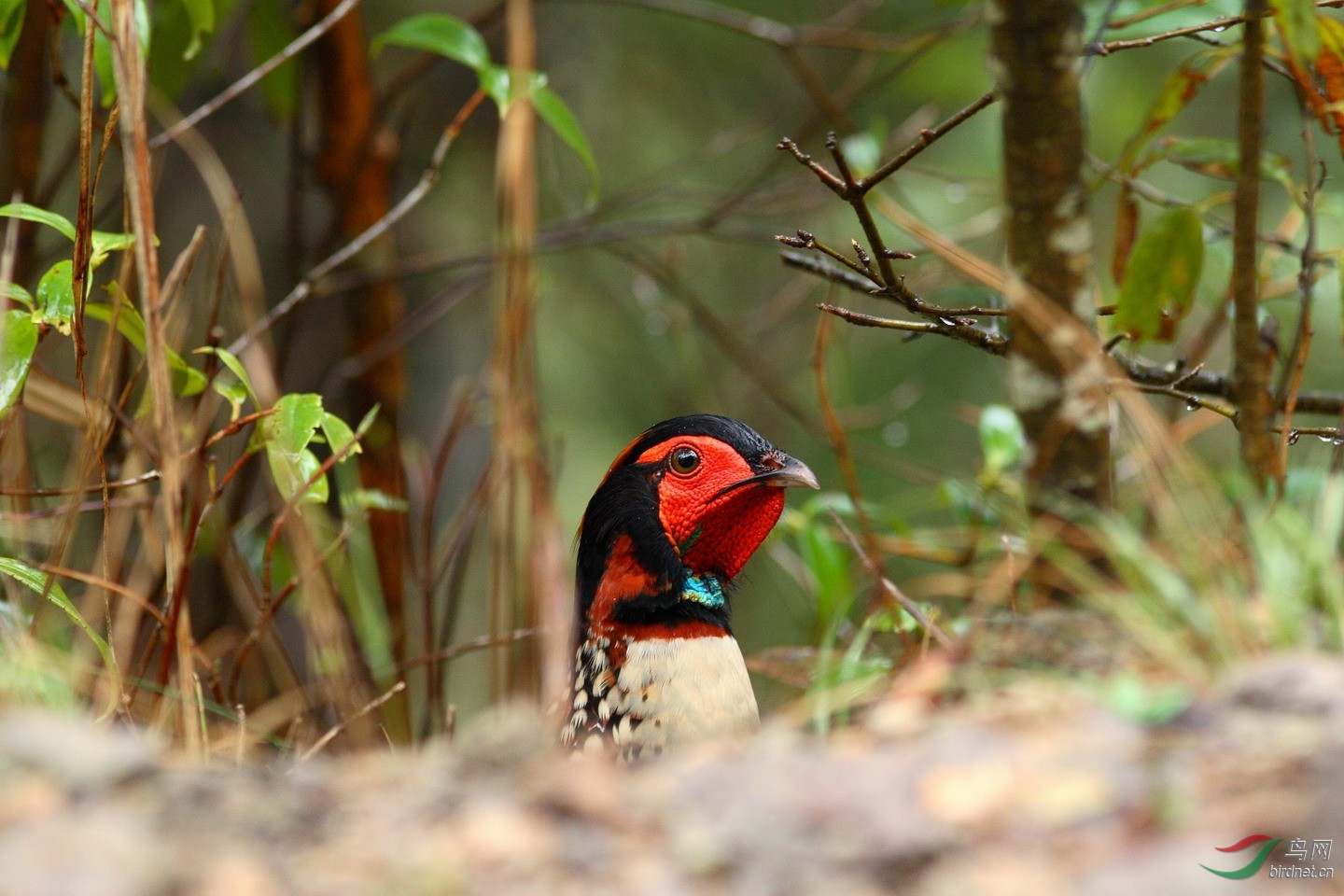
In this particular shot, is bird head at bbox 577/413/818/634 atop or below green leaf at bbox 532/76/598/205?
below

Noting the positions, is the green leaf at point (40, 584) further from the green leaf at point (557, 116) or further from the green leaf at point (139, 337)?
the green leaf at point (557, 116)

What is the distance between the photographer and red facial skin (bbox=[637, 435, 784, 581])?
237 centimetres

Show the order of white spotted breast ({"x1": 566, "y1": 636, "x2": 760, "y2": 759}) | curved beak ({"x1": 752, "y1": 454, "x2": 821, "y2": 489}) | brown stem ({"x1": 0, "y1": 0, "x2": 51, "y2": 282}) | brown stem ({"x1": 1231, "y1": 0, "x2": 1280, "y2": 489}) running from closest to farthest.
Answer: brown stem ({"x1": 1231, "y1": 0, "x2": 1280, "y2": 489})
white spotted breast ({"x1": 566, "y1": 636, "x2": 760, "y2": 759})
curved beak ({"x1": 752, "y1": 454, "x2": 821, "y2": 489})
brown stem ({"x1": 0, "y1": 0, "x2": 51, "y2": 282})

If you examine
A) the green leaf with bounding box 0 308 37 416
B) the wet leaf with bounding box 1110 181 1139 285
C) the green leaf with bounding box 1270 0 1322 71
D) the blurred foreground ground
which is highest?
the green leaf with bounding box 1270 0 1322 71

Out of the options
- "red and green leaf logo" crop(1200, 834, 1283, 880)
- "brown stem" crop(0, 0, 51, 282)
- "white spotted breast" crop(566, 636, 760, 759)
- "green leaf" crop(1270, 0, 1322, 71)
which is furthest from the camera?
"brown stem" crop(0, 0, 51, 282)

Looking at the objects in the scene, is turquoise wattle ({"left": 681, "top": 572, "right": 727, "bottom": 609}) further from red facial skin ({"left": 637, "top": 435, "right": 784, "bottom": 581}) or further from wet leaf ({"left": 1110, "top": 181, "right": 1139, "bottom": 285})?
wet leaf ({"left": 1110, "top": 181, "right": 1139, "bottom": 285})

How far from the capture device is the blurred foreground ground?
1032mm

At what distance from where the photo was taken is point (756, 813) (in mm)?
1107

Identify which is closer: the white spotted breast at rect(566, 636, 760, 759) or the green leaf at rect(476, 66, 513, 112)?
the white spotted breast at rect(566, 636, 760, 759)

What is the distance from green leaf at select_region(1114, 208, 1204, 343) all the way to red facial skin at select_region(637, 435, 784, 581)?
2.59 ft

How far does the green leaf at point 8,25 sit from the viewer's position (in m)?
2.03

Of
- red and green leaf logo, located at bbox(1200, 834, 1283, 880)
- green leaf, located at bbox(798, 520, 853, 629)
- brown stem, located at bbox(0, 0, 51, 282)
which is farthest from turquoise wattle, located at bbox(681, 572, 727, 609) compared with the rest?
brown stem, located at bbox(0, 0, 51, 282)

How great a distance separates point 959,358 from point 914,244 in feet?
12.1

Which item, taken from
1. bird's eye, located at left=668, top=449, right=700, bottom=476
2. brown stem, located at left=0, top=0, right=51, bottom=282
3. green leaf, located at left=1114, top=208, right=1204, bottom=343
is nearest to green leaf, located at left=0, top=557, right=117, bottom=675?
bird's eye, located at left=668, top=449, right=700, bottom=476
